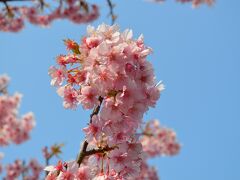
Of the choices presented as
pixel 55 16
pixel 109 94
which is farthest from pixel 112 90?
pixel 55 16

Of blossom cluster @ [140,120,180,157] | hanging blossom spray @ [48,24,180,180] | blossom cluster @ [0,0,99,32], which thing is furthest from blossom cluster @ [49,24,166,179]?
blossom cluster @ [140,120,180,157]

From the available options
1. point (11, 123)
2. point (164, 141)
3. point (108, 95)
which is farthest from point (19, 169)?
point (108, 95)

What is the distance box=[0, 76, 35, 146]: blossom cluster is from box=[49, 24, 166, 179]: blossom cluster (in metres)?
14.6

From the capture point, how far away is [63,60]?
118 inches

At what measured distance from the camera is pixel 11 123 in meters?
18.0

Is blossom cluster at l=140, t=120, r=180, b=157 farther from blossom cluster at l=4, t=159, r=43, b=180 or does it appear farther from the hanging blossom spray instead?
the hanging blossom spray

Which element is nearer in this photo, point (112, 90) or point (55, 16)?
point (112, 90)

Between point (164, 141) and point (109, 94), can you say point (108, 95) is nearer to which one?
point (109, 94)

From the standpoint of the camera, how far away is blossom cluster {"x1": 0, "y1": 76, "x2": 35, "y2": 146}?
17000 millimetres

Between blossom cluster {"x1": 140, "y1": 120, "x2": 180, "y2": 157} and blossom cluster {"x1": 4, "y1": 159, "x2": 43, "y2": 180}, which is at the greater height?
blossom cluster {"x1": 140, "y1": 120, "x2": 180, "y2": 157}

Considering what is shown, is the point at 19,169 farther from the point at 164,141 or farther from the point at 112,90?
the point at 112,90

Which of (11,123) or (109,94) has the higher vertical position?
(11,123)

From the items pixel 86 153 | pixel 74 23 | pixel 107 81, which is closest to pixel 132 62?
pixel 107 81

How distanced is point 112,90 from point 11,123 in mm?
16256
